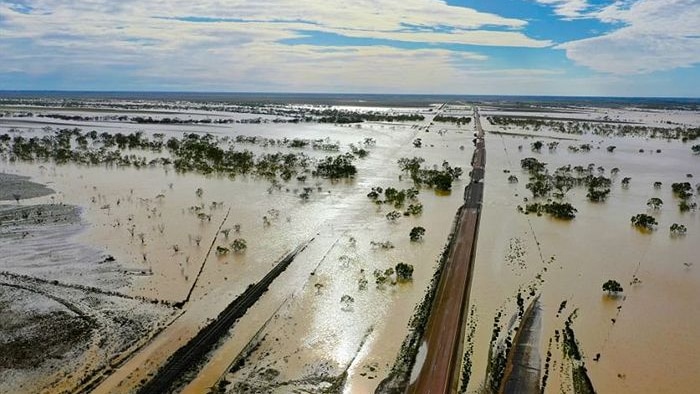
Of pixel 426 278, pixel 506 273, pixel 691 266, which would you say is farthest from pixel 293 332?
pixel 691 266

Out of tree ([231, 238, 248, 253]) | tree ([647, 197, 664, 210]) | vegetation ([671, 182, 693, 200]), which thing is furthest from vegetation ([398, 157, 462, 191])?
tree ([231, 238, 248, 253])

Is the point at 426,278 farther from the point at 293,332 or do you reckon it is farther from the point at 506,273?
the point at 293,332

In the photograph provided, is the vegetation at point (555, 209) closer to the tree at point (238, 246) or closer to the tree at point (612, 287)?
the tree at point (612, 287)

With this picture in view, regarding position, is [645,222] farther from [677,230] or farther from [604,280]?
[604,280]

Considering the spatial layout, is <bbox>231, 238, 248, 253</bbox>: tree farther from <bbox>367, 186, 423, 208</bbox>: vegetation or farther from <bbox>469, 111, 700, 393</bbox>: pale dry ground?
<bbox>367, 186, 423, 208</bbox>: vegetation

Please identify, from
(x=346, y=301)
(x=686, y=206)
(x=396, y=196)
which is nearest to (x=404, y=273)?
(x=346, y=301)

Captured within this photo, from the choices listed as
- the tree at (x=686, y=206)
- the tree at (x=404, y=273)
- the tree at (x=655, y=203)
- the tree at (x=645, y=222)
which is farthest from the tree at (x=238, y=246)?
the tree at (x=686, y=206)
